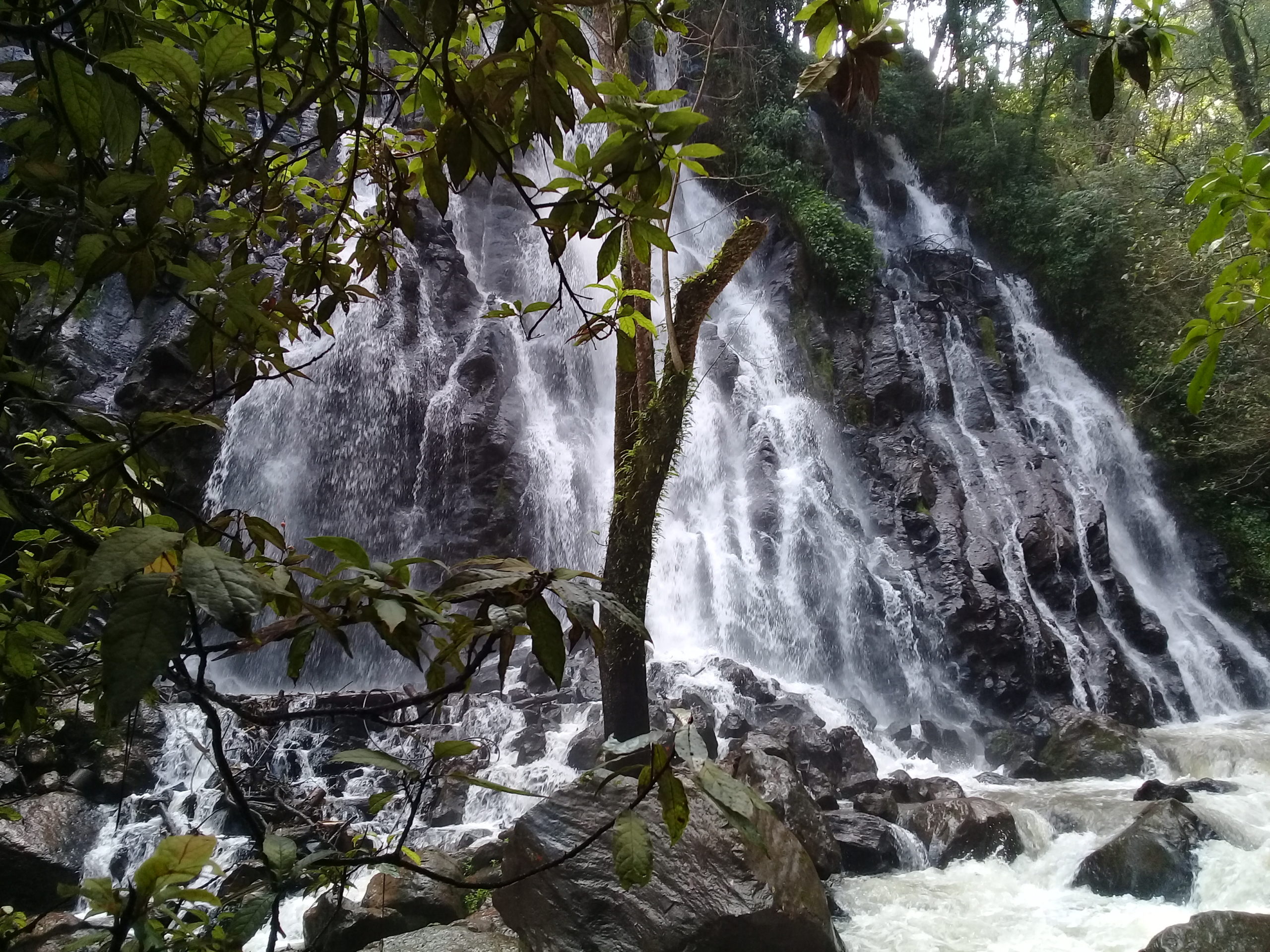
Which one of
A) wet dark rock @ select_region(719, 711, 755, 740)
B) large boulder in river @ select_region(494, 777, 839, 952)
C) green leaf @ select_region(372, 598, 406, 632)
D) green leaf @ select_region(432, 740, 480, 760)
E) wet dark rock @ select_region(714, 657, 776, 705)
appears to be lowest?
large boulder in river @ select_region(494, 777, 839, 952)

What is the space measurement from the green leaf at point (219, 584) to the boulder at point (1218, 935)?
4811mm

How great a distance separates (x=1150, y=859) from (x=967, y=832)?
1.19 metres

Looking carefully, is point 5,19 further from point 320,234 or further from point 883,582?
point 883,582

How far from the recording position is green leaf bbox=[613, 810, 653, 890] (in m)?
1.15

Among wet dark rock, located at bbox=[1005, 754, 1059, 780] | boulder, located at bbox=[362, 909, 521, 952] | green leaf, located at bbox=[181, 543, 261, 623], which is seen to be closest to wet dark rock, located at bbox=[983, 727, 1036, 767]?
wet dark rock, located at bbox=[1005, 754, 1059, 780]

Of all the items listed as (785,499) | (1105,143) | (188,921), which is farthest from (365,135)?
(1105,143)

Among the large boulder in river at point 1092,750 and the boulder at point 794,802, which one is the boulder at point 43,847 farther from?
the large boulder in river at point 1092,750

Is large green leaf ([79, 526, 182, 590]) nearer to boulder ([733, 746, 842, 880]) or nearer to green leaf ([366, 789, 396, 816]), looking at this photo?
green leaf ([366, 789, 396, 816])

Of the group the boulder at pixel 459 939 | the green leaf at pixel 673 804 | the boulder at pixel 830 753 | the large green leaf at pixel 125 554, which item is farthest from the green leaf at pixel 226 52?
the boulder at pixel 830 753

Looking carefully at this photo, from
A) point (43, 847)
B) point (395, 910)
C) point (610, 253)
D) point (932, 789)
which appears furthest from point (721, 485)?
point (610, 253)

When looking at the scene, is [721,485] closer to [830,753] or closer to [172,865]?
[830,753]

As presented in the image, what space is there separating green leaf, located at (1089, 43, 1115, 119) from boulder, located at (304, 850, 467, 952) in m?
4.10

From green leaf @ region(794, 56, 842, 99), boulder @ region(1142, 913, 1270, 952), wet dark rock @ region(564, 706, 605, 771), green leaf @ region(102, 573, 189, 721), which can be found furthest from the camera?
wet dark rock @ region(564, 706, 605, 771)

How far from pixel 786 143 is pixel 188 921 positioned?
17058 mm
